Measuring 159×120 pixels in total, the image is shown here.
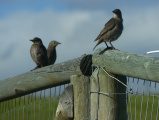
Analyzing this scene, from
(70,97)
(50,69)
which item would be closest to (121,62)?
(70,97)

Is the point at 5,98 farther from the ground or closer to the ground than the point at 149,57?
closer to the ground

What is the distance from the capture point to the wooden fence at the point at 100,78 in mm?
3088

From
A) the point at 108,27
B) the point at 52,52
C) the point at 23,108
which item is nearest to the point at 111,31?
the point at 108,27

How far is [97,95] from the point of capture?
137 inches

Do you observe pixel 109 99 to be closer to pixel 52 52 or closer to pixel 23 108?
pixel 23 108

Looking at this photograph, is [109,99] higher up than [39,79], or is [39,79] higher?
[39,79]

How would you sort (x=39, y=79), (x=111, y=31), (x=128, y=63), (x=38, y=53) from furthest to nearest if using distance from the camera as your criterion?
(x=38, y=53)
(x=111, y=31)
(x=39, y=79)
(x=128, y=63)

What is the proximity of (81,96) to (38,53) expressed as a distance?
6.57m

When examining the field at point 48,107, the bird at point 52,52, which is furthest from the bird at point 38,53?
the field at point 48,107

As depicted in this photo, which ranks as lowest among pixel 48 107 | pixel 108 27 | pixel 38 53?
pixel 48 107

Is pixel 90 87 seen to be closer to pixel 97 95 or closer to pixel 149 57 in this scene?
pixel 97 95

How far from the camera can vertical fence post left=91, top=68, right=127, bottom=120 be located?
134 inches

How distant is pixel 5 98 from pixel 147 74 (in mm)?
2483

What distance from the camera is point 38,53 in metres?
10.2
